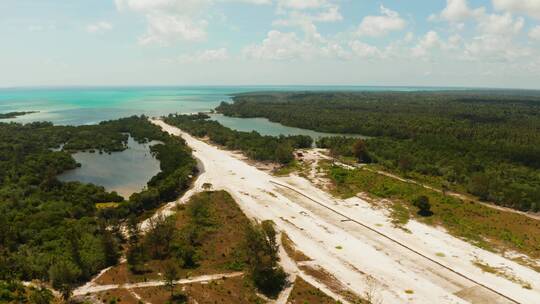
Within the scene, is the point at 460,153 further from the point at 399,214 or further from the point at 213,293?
the point at 213,293

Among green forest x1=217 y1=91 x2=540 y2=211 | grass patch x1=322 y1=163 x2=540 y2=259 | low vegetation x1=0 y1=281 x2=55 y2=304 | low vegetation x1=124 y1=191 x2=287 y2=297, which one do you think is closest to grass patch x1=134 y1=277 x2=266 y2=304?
low vegetation x1=124 y1=191 x2=287 y2=297

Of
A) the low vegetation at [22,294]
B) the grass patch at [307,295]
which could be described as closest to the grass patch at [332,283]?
the grass patch at [307,295]

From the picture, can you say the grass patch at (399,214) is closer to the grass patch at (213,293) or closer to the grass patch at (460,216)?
the grass patch at (460,216)

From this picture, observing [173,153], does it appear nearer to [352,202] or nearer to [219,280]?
[352,202]

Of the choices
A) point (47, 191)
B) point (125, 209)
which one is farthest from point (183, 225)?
point (47, 191)

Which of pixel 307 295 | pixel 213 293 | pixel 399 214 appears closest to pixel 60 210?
pixel 213 293

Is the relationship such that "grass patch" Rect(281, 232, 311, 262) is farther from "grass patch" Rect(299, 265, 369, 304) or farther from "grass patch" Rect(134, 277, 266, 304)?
"grass patch" Rect(134, 277, 266, 304)

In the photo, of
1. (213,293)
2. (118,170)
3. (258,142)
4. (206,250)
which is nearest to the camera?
(213,293)
